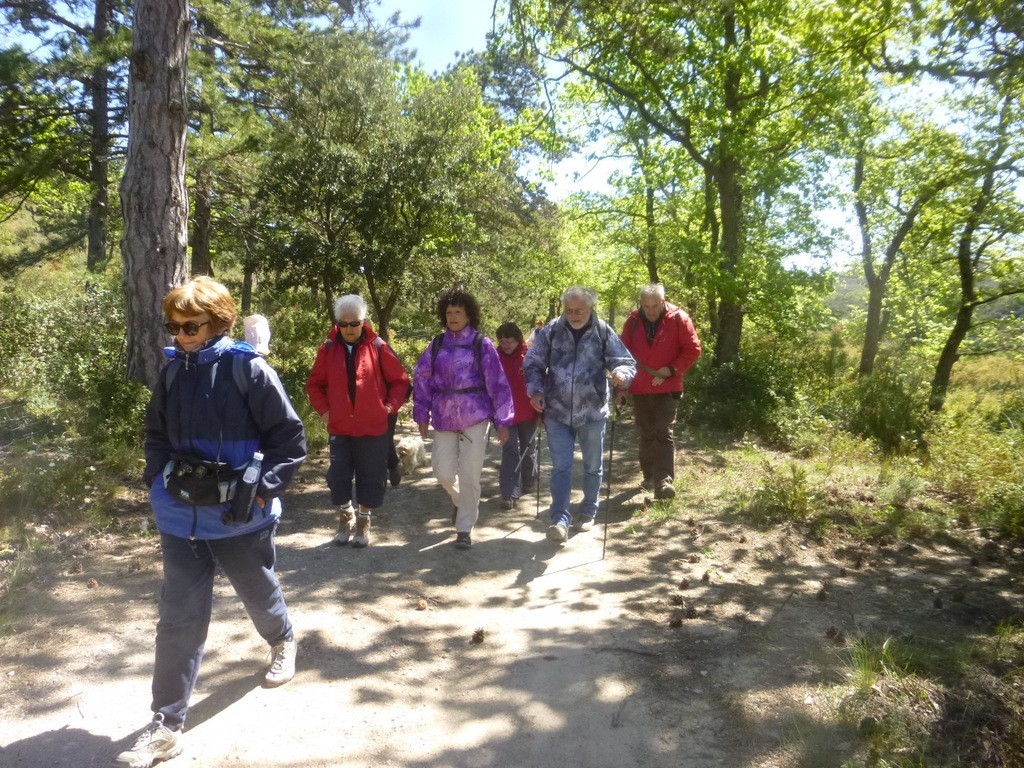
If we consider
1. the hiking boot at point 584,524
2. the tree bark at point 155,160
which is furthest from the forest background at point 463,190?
the hiking boot at point 584,524

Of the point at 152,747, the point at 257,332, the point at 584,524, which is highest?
the point at 257,332

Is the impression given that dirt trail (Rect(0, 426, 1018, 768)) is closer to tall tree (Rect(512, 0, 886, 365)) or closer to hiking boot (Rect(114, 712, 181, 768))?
hiking boot (Rect(114, 712, 181, 768))

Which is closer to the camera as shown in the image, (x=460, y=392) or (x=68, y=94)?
(x=460, y=392)

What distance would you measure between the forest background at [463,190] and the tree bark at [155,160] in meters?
0.02

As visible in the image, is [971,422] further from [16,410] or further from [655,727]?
[16,410]

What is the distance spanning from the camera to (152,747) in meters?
2.97

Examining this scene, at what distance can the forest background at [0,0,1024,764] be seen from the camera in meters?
6.48

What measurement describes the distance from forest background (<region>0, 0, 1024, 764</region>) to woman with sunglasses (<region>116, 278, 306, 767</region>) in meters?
2.29

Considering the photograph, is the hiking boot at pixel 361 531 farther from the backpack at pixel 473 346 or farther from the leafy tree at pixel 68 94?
the leafy tree at pixel 68 94

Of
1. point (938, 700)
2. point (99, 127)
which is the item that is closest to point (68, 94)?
point (99, 127)

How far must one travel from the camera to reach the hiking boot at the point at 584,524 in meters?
6.36

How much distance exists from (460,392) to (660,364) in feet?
7.66

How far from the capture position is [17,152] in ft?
29.7

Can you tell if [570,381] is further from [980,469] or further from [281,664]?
[980,469]
